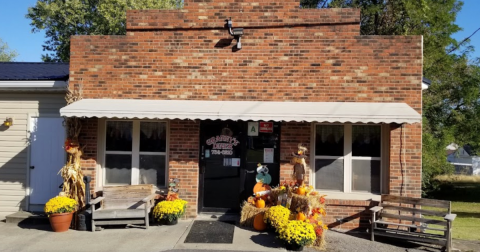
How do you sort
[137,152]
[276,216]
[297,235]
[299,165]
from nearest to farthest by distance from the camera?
1. [297,235]
2. [276,216]
3. [299,165]
4. [137,152]

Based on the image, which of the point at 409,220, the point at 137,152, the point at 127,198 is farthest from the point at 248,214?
the point at 409,220

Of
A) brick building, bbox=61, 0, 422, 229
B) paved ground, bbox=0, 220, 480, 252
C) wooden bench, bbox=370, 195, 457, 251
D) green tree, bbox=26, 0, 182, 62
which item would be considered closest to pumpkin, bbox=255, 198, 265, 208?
paved ground, bbox=0, 220, 480, 252

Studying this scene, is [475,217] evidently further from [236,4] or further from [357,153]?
[236,4]

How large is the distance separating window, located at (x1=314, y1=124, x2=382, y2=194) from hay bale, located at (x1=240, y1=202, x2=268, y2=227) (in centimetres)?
147

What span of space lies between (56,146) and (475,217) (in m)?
13.7

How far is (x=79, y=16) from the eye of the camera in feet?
84.0

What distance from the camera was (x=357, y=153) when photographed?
7.98 metres

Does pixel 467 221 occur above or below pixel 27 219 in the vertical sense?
below

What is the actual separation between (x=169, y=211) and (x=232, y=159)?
1.70m

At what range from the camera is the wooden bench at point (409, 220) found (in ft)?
22.2

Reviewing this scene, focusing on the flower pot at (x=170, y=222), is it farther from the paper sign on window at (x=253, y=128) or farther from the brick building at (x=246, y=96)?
the paper sign on window at (x=253, y=128)

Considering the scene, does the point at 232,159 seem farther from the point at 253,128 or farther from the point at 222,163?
the point at 253,128

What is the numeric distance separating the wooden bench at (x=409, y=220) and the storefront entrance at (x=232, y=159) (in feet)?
7.00

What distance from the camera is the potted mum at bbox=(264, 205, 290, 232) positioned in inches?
266
